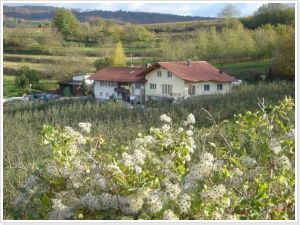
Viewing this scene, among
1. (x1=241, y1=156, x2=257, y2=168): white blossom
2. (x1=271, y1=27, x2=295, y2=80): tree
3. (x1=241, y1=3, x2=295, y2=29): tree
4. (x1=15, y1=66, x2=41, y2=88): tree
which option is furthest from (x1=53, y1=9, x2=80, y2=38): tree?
(x1=241, y1=3, x2=295, y2=29): tree

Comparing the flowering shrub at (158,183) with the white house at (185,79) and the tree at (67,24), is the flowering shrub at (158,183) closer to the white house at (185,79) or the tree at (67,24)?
the tree at (67,24)

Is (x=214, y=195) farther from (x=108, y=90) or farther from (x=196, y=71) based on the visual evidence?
(x=196, y=71)

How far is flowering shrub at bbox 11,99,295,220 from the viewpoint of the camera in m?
1.36

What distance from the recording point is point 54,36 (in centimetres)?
968

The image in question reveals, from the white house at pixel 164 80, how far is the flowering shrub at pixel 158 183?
10.7m

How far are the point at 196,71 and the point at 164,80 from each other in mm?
954

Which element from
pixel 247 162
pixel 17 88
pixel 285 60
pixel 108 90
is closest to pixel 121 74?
pixel 108 90

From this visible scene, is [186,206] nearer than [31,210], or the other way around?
[186,206]

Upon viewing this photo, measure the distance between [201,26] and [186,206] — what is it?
1225cm

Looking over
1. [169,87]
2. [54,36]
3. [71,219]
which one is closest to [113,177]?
[71,219]

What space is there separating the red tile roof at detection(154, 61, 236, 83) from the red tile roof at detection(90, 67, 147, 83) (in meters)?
0.57

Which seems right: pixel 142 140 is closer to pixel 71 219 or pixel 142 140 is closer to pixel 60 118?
pixel 71 219

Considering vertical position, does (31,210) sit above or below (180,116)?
above

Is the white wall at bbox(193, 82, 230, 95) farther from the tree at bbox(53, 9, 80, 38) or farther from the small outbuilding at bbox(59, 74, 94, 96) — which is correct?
the tree at bbox(53, 9, 80, 38)
